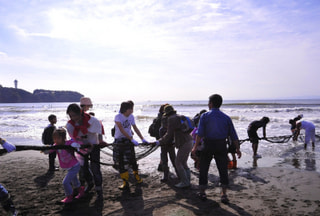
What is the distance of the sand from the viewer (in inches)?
159

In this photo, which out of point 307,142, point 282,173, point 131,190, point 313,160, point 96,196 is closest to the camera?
point 96,196

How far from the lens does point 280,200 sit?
4.47m

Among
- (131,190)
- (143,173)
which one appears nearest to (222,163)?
(131,190)

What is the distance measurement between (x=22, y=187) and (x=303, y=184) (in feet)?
22.0

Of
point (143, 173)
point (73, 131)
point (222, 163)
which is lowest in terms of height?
point (143, 173)

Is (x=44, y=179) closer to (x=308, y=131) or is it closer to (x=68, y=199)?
(x=68, y=199)

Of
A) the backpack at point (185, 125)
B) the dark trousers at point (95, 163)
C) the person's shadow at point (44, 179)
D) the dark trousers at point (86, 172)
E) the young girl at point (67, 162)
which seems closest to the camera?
the young girl at point (67, 162)

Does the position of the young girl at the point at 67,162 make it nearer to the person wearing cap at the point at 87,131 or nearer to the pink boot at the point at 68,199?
the pink boot at the point at 68,199

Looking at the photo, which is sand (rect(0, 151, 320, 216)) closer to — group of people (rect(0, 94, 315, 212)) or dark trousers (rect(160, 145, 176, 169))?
group of people (rect(0, 94, 315, 212))

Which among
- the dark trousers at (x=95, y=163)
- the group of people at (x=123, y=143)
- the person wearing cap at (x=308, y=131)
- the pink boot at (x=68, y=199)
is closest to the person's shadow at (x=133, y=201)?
the group of people at (x=123, y=143)

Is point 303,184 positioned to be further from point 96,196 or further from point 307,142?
point 307,142

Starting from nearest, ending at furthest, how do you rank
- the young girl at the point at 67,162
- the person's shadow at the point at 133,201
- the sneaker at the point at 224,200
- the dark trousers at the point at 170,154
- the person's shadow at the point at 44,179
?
the person's shadow at the point at 133,201
the young girl at the point at 67,162
the sneaker at the point at 224,200
the person's shadow at the point at 44,179
the dark trousers at the point at 170,154

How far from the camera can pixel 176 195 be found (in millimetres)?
4766

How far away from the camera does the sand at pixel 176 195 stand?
4035 millimetres
